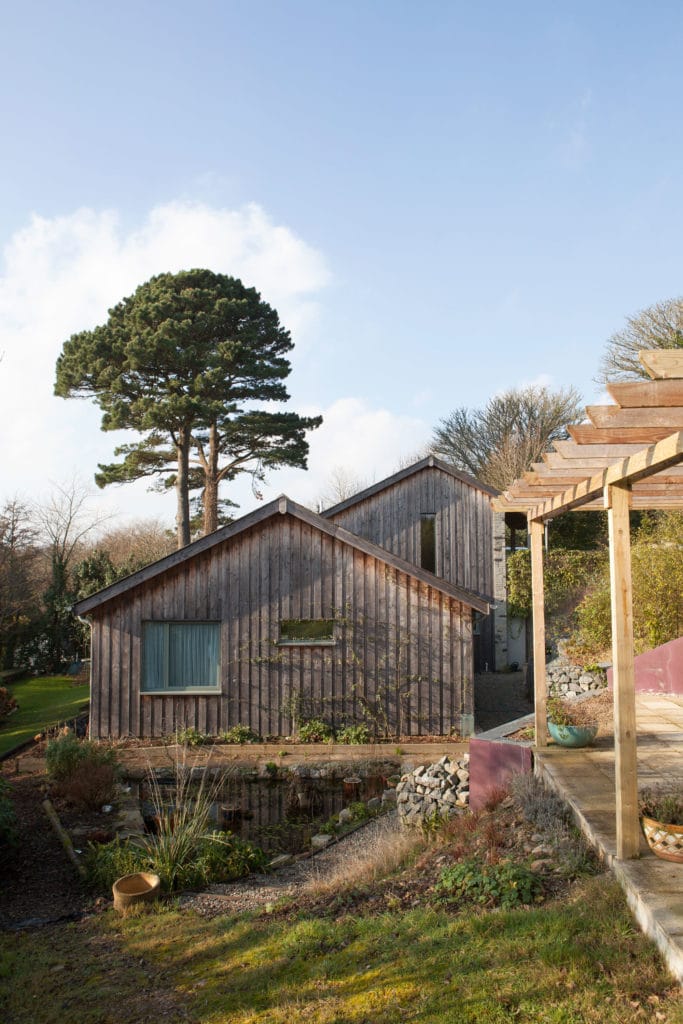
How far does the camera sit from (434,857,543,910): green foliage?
15.5ft

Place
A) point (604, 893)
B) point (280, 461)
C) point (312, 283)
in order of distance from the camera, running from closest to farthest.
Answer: point (604, 893), point (312, 283), point (280, 461)

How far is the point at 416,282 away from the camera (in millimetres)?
12938

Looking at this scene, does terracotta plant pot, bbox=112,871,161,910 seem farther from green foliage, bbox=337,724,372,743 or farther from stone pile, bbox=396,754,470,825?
green foliage, bbox=337,724,372,743

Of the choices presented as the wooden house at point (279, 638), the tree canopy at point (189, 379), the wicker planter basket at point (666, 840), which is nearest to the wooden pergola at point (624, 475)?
the wicker planter basket at point (666, 840)

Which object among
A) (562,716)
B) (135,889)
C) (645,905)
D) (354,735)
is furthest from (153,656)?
(645,905)

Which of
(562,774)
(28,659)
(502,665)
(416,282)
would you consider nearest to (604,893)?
(562,774)

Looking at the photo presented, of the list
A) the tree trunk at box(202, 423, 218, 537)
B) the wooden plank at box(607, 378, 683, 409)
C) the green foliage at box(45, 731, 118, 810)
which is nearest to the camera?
the wooden plank at box(607, 378, 683, 409)

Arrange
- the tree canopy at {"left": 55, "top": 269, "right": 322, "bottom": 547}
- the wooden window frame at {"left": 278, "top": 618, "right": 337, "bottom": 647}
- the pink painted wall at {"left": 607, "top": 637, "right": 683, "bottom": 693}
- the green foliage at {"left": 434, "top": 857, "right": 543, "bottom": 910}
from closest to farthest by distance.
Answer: the green foliage at {"left": 434, "top": 857, "right": 543, "bottom": 910}
the pink painted wall at {"left": 607, "top": 637, "right": 683, "bottom": 693}
the wooden window frame at {"left": 278, "top": 618, "right": 337, "bottom": 647}
the tree canopy at {"left": 55, "top": 269, "right": 322, "bottom": 547}

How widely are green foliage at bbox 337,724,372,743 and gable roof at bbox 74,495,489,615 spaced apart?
2.83m

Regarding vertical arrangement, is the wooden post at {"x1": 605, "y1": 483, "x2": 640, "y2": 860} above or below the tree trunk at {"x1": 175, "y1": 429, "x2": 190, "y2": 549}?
below

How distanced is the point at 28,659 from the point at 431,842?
1994 centimetres

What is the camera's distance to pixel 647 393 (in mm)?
3803

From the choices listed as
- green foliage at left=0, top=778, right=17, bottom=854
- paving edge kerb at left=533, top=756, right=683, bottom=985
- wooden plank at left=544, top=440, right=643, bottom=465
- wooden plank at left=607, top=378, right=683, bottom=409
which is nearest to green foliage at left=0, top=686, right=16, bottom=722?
green foliage at left=0, top=778, right=17, bottom=854

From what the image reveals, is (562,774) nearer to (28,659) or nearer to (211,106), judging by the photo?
(211,106)
